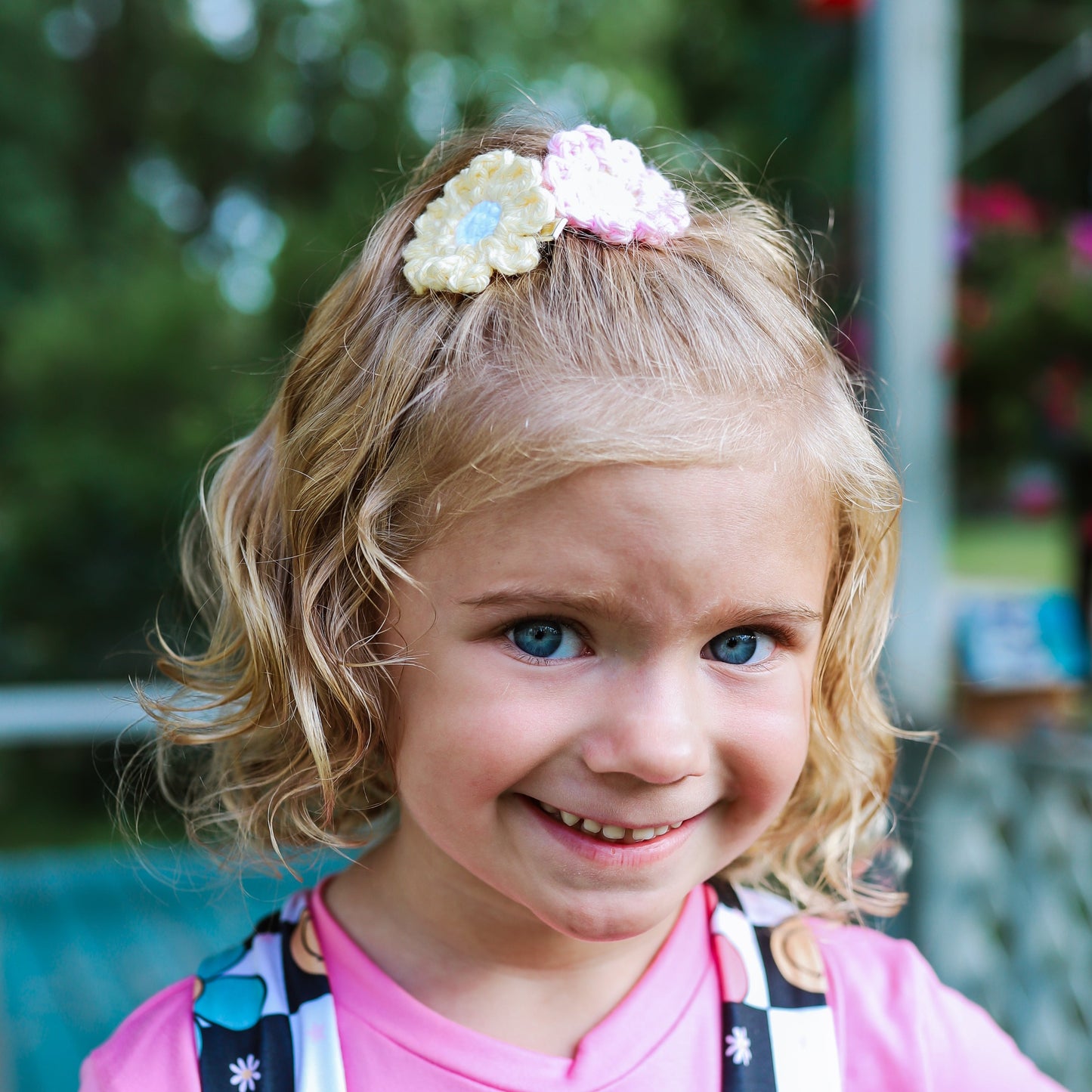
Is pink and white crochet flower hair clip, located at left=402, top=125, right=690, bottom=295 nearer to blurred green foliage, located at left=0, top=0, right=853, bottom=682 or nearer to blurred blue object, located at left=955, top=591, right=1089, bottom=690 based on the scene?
blurred blue object, located at left=955, top=591, right=1089, bottom=690

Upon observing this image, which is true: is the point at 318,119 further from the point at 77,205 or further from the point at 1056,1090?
the point at 1056,1090

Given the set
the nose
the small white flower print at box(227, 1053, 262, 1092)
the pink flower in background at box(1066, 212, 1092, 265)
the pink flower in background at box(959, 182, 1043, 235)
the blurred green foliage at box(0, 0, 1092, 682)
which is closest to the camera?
the nose

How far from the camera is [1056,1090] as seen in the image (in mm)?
909

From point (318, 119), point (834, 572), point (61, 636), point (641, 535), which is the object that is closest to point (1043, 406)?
point (834, 572)

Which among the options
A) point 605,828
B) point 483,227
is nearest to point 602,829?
point 605,828

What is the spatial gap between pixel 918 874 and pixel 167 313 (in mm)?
2690

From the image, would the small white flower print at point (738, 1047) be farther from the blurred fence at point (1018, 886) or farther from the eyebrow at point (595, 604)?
the blurred fence at point (1018, 886)

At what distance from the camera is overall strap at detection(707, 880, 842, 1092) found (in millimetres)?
879

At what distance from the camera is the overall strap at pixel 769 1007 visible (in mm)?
879

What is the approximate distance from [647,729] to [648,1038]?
0.30 meters

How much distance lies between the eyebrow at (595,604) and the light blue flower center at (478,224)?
279 millimetres

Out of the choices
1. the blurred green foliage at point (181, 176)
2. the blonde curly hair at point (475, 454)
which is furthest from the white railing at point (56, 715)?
the blonde curly hair at point (475, 454)

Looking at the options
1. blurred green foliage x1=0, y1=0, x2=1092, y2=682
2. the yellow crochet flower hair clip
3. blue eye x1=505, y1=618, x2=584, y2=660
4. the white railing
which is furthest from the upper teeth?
blurred green foliage x1=0, y1=0, x2=1092, y2=682

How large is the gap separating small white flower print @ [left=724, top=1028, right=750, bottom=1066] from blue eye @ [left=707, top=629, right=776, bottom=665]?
31 cm
